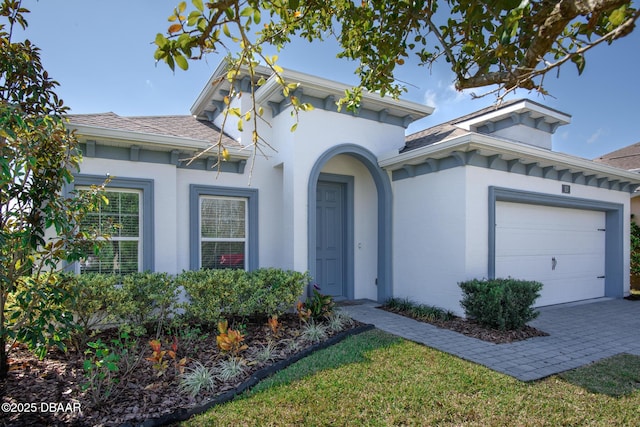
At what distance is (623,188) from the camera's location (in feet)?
33.1

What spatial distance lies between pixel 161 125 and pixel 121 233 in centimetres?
278

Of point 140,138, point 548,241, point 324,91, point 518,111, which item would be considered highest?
point 518,111

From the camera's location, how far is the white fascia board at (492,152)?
6.55m

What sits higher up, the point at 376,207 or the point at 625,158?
the point at 625,158

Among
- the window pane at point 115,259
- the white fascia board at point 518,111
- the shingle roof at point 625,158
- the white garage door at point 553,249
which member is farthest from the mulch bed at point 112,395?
the shingle roof at point 625,158

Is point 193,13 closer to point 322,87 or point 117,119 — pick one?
point 322,87

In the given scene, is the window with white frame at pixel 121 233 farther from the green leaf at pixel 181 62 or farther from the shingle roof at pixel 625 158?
the shingle roof at pixel 625 158

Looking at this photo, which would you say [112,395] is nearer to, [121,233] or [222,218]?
[121,233]

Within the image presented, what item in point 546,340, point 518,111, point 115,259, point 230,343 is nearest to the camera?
point 230,343

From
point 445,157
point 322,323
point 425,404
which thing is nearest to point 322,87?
point 445,157

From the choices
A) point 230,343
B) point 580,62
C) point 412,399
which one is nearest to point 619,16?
point 580,62

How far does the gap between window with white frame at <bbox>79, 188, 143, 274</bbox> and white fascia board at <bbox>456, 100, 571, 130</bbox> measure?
26.9 feet

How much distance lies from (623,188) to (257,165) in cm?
994

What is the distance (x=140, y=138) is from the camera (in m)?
6.21
